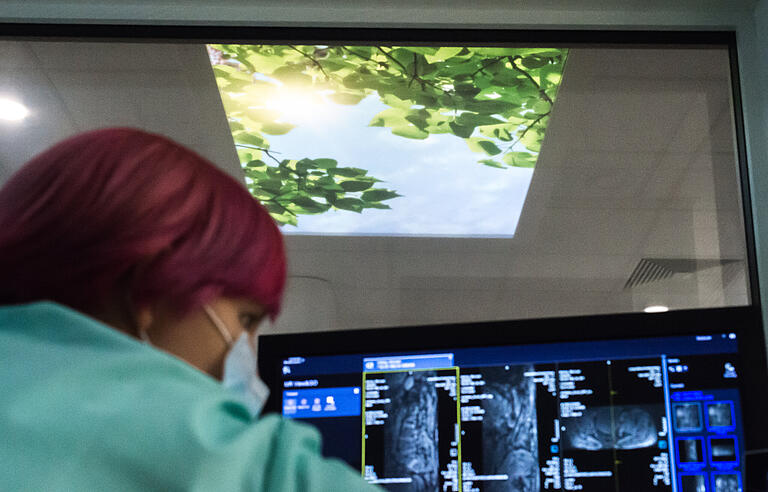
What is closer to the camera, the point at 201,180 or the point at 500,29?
the point at 201,180

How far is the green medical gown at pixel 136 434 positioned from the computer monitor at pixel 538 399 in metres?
1.07

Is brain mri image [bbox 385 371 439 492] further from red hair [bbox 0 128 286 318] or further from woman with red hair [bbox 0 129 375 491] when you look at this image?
red hair [bbox 0 128 286 318]

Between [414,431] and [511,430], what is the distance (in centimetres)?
19

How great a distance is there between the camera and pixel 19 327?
79 cm

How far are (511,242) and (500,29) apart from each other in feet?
1.74

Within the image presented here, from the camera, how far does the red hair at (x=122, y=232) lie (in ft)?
2.77

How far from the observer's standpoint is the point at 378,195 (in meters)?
2.26

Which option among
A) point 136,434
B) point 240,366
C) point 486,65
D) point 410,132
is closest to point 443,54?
point 486,65

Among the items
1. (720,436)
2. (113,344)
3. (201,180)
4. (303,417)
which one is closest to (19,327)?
(113,344)

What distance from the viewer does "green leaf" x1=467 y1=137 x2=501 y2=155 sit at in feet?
7.48

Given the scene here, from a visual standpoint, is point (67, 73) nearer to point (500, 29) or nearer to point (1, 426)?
point (500, 29)

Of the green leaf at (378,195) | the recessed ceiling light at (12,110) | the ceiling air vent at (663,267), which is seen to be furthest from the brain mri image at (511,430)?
the recessed ceiling light at (12,110)

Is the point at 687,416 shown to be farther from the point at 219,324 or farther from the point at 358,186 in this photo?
the point at 219,324

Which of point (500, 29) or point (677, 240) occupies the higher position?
point (500, 29)
